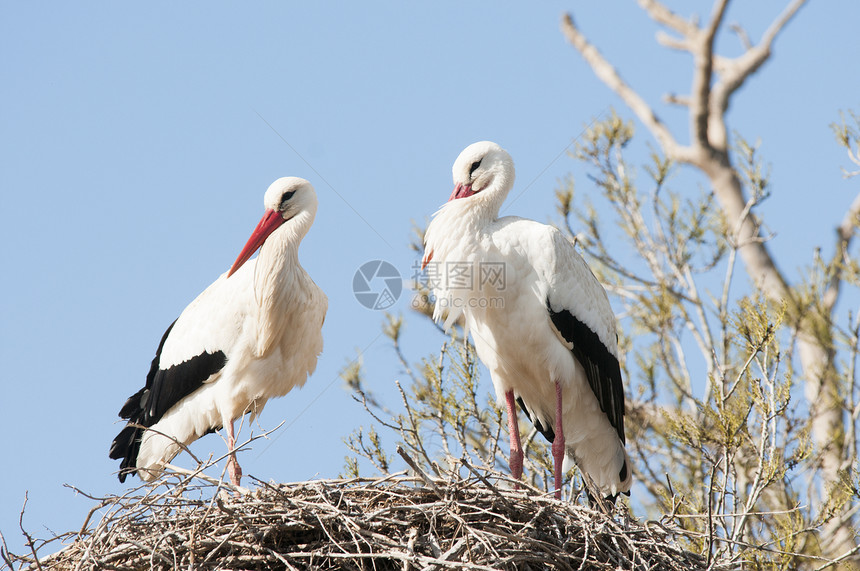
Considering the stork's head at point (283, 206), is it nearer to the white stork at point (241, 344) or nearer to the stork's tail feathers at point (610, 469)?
the white stork at point (241, 344)

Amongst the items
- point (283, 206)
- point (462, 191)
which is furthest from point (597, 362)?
point (283, 206)

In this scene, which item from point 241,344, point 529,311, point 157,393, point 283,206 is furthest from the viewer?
point 283,206

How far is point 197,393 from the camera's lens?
16.1 feet

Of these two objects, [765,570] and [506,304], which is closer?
[506,304]

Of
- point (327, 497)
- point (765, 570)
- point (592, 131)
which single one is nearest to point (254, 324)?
point (327, 497)

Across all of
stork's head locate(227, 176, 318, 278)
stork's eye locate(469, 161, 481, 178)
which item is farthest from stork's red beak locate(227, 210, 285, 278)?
stork's eye locate(469, 161, 481, 178)

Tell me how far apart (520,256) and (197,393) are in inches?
73.3

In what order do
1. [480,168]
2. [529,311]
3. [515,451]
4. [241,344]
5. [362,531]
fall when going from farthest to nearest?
[241,344]
[480,168]
[515,451]
[529,311]
[362,531]

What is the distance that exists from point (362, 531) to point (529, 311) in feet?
4.85

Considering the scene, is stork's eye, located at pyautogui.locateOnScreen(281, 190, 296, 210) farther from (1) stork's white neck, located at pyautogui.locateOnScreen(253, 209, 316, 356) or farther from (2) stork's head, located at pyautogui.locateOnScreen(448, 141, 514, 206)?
(2) stork's head, located at pyautogui.locateOnScreen(448, 141, 514, 206)

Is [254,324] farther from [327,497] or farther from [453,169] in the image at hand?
[327,497]

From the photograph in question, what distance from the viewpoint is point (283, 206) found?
17.0 ft

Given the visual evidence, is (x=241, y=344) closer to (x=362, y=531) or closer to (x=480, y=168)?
(x=480, y=168)

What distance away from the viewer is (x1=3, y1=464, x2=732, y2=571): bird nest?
3203mm
